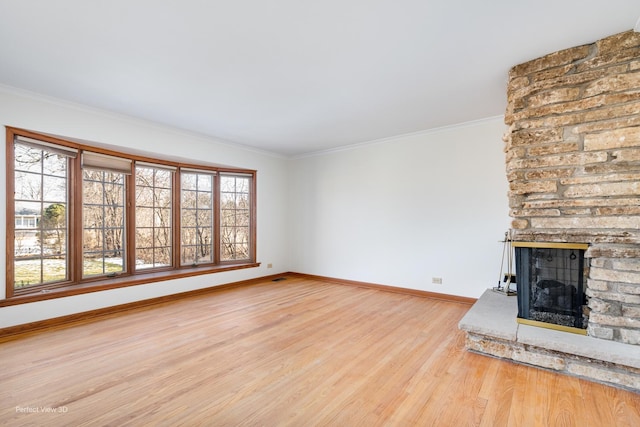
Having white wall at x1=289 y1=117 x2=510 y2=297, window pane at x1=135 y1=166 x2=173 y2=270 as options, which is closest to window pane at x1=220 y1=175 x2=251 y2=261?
window pane at x1=135 y1=166 x2=173 y2=270

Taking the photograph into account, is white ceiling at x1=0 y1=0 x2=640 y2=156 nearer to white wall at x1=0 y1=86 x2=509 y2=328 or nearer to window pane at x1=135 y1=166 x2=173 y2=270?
white wall at x1=0 y1=86 x2=509 y2=328

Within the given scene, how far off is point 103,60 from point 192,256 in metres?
3.32

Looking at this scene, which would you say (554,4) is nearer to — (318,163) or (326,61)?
(326,61)

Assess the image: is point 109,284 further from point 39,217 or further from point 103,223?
point 39,217

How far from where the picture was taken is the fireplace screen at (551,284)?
244 centimetres

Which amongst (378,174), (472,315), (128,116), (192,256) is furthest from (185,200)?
(472,315)

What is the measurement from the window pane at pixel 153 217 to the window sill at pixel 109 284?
27cm

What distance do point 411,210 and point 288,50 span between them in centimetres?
317

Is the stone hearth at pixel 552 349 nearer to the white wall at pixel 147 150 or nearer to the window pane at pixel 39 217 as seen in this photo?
the white wall at pixel 147 150

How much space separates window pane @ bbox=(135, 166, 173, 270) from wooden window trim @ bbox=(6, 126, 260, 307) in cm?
9

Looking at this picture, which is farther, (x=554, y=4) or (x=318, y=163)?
(x=318, y=163)

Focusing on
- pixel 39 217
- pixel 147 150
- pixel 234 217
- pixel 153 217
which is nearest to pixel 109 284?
Answer: pixel 39 217

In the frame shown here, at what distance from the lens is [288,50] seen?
240cm

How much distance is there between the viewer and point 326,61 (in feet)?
8.42
